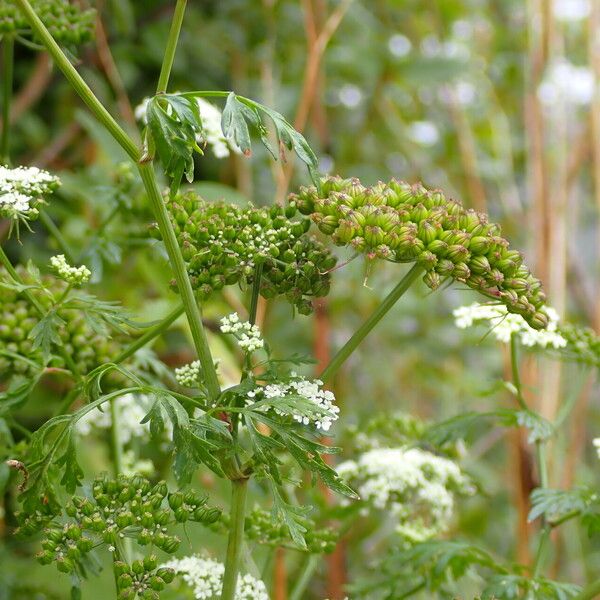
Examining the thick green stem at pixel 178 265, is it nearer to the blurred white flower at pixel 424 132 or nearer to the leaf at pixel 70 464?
the leaf at pixel 70 464

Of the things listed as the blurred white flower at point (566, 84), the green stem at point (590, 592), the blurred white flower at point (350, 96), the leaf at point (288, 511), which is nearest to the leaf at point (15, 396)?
the leaf at point (288, 511)

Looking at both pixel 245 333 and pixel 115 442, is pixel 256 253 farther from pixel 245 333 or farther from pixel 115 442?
pixel 115 442

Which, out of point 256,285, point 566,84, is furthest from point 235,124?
point 566,84

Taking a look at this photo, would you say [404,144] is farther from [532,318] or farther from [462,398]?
[532,318]

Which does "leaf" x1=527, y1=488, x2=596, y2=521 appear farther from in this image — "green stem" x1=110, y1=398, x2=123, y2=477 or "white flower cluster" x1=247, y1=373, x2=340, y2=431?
"green stem" x1=110, y1=398, x2=123, y2=477

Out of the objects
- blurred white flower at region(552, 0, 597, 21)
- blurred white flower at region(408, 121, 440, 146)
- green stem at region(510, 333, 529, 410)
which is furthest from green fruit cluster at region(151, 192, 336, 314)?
blurred white flower at region(552, 0, 597, 21)
